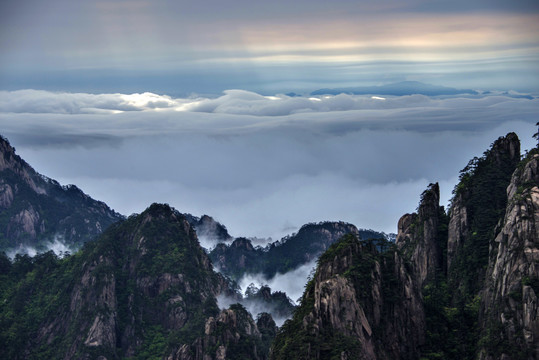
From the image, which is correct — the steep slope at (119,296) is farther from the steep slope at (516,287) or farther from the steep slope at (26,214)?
the steep slope at (26,214)

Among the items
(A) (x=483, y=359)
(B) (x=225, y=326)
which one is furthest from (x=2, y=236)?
(A) (x=483, y=359)

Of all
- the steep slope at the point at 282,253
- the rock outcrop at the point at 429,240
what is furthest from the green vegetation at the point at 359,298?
the steep slope at the point at 282,253

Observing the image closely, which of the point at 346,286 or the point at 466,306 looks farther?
the point at 466,306

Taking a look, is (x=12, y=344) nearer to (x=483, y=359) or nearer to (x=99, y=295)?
(x=99, y=295)

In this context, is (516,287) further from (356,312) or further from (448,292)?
(448,292)

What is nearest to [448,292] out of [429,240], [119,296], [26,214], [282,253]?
[429,240]
